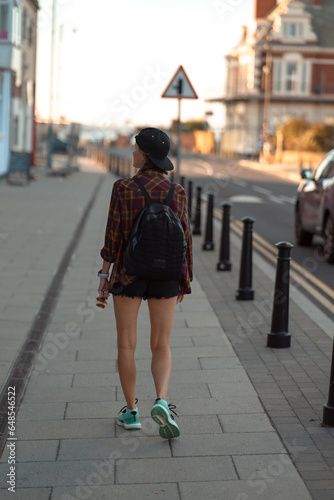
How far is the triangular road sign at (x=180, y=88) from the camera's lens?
13555mm

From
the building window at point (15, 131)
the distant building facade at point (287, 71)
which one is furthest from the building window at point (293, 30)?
the building window at point (15, 131)

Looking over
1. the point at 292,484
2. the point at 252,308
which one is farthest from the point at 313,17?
the point at 292,484

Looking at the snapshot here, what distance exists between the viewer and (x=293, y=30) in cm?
7231

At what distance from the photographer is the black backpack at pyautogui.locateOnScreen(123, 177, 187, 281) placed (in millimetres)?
4352

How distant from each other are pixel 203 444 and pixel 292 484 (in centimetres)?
68

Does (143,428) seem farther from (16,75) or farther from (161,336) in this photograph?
(16,75)

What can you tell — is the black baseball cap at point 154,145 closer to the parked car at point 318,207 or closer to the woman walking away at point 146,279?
the woman walking away at point 146,279

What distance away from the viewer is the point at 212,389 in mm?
5609

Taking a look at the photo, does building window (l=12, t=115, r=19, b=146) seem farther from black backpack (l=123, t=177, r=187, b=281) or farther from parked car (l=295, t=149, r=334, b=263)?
black backpack (l=123, t=177, r=187, b=281)

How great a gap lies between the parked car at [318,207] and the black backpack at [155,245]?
314 inches

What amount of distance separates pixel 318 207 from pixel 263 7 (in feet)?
207

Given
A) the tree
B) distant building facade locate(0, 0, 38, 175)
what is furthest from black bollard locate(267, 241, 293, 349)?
the tree

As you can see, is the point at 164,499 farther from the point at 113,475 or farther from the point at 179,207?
the point at 179,207

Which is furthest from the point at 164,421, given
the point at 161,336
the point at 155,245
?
the point at 155,245
